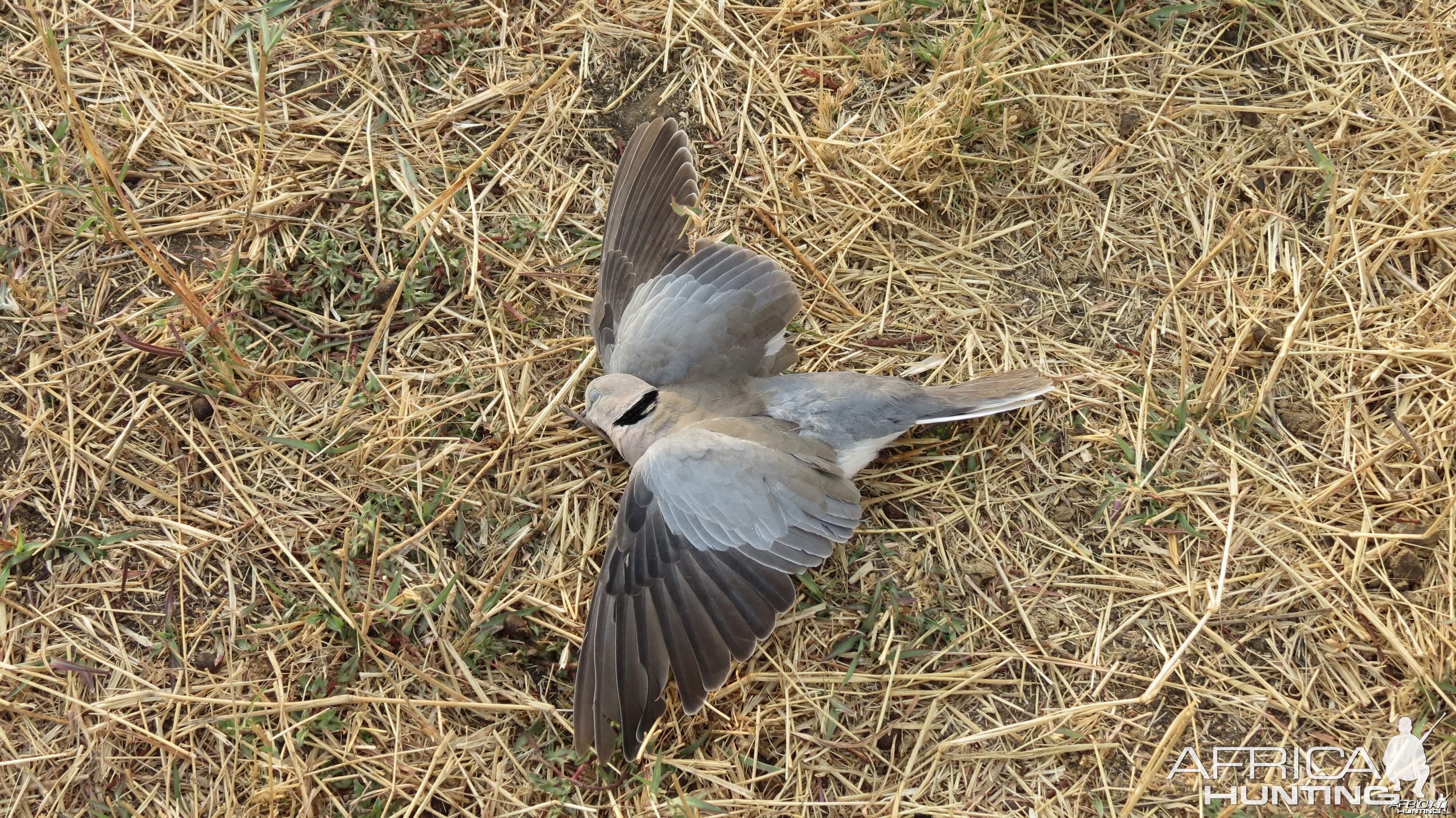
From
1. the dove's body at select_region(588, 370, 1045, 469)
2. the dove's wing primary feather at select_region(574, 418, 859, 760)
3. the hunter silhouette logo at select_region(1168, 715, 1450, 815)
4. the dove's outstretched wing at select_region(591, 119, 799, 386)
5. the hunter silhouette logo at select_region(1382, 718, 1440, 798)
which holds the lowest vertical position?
the hunter silhouette logo at select_region(1168, 715, 1450, 815)

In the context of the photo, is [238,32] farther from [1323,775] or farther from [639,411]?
[1323,775]

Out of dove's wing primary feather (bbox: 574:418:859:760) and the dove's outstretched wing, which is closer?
dove's wing primary feather (bbox: 574:418:859:760)

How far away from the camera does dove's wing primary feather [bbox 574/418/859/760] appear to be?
2.84 m

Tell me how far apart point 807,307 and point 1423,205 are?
8.09 ft

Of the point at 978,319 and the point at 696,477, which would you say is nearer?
the point at 696,477

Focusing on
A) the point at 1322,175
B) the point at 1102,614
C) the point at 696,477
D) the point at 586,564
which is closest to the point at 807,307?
the point at 696,477

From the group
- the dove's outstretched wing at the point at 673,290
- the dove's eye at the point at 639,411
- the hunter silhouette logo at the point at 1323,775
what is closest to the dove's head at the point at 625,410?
the dove's eye at the point at 639,411

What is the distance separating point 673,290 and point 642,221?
0.36m

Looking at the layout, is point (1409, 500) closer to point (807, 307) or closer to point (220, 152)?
point (807, 307)

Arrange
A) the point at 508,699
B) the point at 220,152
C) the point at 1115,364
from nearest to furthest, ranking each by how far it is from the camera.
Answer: the point at 508,699 → the point at 1115,364 → the point at 220,152

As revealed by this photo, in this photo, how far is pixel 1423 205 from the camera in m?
3.49

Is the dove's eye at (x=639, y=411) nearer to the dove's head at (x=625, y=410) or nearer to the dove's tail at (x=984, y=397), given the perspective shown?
the dove's head at (x=625, y=410)

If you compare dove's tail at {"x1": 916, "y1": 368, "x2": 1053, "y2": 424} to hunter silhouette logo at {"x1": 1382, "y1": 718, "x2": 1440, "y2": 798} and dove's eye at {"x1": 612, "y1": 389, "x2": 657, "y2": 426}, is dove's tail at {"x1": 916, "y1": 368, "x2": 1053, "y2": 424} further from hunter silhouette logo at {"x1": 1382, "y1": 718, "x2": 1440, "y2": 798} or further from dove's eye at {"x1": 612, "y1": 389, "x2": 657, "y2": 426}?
hunter silhouette logo at {"x1": 1382, "y1": 718, "x2": 1440, "y2": 798}

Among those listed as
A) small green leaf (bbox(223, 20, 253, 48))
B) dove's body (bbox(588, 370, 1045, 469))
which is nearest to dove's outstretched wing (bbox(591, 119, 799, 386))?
dove's body (bbox(588, 370, 1045, 469))
